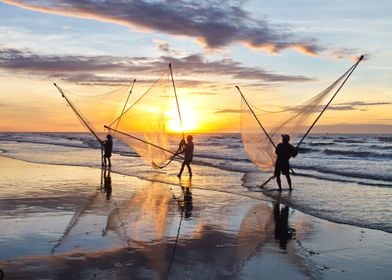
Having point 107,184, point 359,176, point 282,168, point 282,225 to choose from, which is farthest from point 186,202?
point 359,176

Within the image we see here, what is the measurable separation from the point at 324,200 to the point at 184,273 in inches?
321

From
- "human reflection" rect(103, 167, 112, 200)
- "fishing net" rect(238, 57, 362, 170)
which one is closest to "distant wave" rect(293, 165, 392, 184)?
"fishing net" rect(238, 57, 362, 170)

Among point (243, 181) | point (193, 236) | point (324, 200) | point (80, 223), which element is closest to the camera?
point (193, 236)

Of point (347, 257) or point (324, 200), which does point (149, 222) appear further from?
point (324, 200)

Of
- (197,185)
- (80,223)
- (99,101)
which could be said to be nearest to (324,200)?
(197,185)

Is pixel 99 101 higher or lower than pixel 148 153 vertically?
higher

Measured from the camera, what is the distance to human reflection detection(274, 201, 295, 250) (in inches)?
328

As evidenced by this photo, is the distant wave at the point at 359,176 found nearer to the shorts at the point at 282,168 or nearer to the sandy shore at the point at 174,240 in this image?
the shorts at the point at 282,168

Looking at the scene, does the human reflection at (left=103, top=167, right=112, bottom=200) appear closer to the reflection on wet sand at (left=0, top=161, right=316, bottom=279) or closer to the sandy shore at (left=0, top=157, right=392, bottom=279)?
the sandy shore at (left=0, top=157, right=392, bottom=279)

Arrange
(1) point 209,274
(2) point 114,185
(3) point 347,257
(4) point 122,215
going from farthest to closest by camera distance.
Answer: (2) point 114,185
(4) point 122,215
(3) point 347,257
(1) point 209,274

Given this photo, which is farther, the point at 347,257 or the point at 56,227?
the point at 56,227

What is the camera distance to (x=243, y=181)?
18172mm

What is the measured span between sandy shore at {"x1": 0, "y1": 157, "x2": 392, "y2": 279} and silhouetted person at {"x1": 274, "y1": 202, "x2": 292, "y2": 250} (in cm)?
2

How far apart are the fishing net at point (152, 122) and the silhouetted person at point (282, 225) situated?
7415 millimetres
